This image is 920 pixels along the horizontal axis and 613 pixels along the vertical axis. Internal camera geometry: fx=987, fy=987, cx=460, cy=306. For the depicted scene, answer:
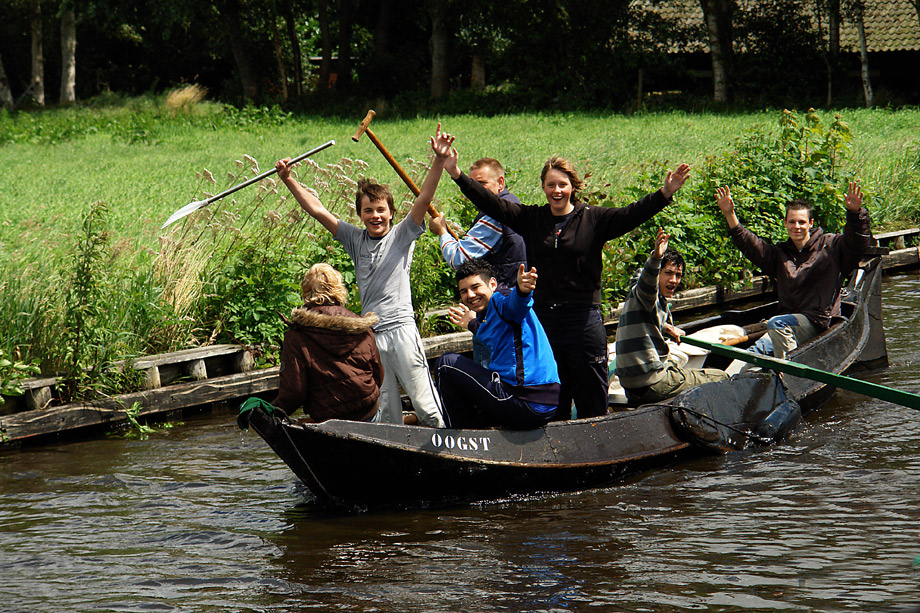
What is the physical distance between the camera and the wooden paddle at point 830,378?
16.3ft

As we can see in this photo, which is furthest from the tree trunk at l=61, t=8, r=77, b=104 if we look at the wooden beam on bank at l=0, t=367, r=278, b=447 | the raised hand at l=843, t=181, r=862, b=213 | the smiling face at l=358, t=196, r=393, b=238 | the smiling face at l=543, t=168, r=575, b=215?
the smiling face at l=543, t=168, r=575, b=215

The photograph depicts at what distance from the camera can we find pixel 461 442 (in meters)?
6.02

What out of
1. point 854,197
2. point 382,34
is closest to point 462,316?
point 854,197

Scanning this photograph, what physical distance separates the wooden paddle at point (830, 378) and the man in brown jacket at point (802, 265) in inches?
73.6

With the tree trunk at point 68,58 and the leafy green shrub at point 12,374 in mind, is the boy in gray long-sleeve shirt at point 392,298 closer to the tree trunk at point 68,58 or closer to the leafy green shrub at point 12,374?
the leafy green shrub at point 12,374

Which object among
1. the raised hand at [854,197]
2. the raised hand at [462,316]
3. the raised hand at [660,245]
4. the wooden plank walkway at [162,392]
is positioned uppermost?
the raised hand at [854,197]

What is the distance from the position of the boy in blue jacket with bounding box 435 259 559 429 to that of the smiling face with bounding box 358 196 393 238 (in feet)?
1.84

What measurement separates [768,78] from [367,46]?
1836 centimetres

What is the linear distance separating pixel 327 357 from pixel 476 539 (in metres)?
1.36

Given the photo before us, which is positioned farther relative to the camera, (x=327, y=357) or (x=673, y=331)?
(x=673, y=331)

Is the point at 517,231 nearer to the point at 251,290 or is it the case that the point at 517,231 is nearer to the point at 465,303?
the point at 465,303

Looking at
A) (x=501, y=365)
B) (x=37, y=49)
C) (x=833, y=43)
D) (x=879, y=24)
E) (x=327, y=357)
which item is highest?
(x=37, y=49)

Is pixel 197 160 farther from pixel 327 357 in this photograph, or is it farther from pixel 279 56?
pixel 279 56

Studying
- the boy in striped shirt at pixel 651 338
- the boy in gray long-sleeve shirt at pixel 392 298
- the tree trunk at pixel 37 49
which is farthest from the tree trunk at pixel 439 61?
the boy in gray long-sleeve shirt at pixel 392 298
